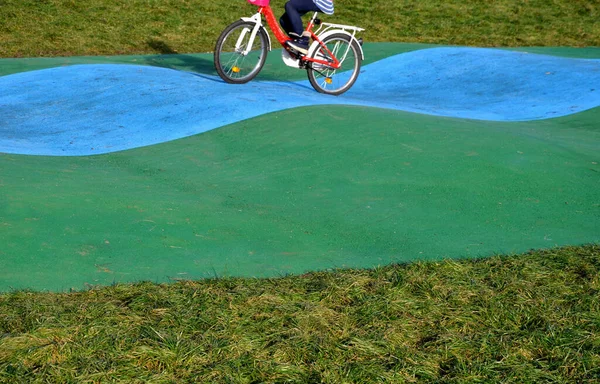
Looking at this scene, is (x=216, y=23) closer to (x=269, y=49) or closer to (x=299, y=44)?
(x=269, y=49)

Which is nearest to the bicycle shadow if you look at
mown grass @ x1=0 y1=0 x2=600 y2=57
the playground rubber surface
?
mown grass @ x1=0 y1=0 x2=600 y2=57

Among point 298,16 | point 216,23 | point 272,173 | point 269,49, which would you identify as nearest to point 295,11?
point 298,16

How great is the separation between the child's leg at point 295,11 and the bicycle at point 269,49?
148 mm

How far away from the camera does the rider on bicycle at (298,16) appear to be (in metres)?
9.16

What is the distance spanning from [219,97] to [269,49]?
3.90 feet

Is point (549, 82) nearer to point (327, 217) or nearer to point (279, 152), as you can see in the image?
point (279, 152)

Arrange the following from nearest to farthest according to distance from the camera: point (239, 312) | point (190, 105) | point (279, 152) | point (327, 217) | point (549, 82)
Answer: point (239, 312) → point (327, 217) → point (279, 152) → point (190, 105) → point (549, 82)

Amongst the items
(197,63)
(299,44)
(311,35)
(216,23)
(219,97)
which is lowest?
(197,63)

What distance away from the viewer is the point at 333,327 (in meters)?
3.65

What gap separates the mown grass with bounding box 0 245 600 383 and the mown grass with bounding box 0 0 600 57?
1064 cm

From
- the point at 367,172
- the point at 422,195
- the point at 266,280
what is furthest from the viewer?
the point at 367,172

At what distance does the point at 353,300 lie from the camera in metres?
4.00

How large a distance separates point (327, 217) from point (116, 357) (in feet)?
8.50

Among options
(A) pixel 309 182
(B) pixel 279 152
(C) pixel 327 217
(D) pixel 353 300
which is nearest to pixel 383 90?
(B) pixel 279 152
